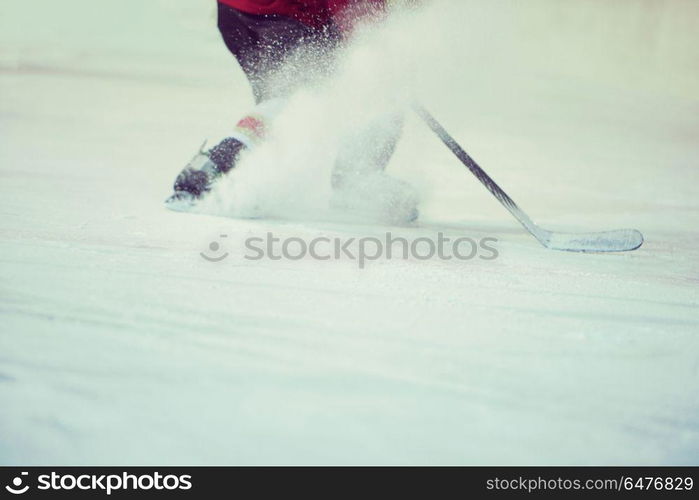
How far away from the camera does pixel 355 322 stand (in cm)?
115

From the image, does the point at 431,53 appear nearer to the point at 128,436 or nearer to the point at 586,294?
the point at 586,294

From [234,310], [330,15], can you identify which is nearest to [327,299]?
[234,310]

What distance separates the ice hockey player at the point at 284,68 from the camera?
6.05ft

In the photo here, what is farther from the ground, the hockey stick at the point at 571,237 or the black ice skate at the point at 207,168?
the black ice skate at the point at 207,168

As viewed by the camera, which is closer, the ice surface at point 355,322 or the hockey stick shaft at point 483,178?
the ice surface at point 355,322

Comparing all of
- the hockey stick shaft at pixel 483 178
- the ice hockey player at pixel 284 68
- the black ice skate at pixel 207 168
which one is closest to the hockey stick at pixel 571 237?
the hockey stick shaft at pixel 483 178

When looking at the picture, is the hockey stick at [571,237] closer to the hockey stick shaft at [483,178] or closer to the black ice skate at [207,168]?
the hockey stick shaft at [483,178]

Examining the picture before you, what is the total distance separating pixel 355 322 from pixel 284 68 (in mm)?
938

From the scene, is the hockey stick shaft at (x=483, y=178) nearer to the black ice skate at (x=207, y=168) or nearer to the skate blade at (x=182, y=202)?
the black ice skate at (x=207, y=168)

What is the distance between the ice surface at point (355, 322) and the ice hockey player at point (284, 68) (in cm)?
9

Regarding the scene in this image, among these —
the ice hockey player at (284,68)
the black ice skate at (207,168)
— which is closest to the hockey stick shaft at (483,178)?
the ice hockey player at (284,68)

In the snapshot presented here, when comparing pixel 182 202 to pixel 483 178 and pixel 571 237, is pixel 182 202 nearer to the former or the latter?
pixel 483 178

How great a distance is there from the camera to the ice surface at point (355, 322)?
2.68 ft
